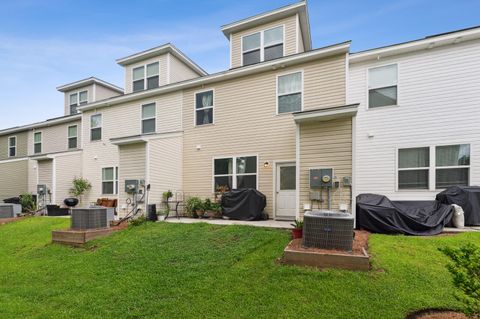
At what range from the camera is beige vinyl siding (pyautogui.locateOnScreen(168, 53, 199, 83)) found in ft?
41.6

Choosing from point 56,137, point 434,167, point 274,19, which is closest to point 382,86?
point 434,167

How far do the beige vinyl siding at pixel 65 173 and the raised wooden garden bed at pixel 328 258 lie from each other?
12991 millimetres

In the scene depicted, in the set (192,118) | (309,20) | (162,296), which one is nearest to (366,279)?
(162,296)

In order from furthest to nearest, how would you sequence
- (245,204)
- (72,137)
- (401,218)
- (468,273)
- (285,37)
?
(72,137) → (285,37) → (245,204) → (401,218) → (468,273)

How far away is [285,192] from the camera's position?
905 centimetres

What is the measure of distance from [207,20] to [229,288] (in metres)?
11.6

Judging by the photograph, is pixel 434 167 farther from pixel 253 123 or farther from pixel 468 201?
pixel 253 123

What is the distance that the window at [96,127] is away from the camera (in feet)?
43.6

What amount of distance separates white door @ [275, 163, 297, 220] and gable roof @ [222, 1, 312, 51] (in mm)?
6028

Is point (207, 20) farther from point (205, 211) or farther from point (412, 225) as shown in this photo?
point (412, 225)

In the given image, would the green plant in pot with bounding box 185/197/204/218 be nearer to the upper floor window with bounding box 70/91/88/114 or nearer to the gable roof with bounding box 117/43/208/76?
the gable roof with bounding box 117/43/208/76

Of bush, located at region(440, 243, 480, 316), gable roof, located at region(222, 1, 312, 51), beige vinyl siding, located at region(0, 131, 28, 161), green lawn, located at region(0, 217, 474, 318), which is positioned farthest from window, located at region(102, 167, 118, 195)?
bush, located at region(440, 243, 480, 316)

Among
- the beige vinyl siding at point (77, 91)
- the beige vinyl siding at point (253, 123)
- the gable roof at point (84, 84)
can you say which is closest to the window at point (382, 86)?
the beige vinyl siding at point (253, 123)

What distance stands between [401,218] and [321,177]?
212cm
